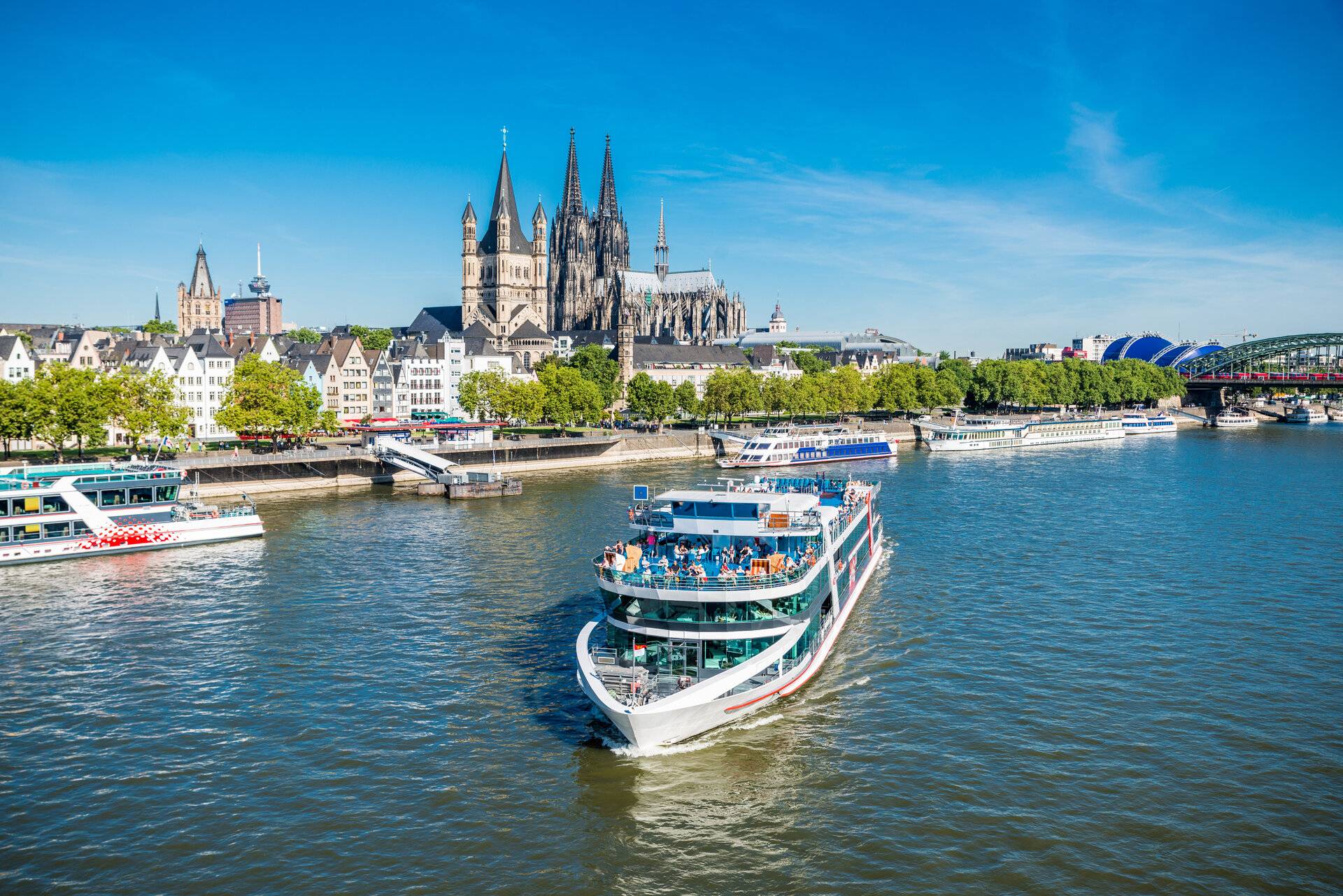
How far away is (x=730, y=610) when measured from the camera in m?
30.3

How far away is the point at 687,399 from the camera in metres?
148

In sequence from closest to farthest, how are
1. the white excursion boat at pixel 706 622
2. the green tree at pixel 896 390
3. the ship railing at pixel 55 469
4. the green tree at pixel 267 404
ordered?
the white excursion boat at pixel 706 622, the ship railing at pixel 55 469, the green tree at pixel 267 404, the green tree at pixel 896 390

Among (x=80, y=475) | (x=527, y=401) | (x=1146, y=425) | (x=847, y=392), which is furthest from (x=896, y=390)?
(x=80, y=475)

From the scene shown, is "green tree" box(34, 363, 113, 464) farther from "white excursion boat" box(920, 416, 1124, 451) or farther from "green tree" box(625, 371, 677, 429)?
"white excursion boat" box(920, 416, 1124, 451)

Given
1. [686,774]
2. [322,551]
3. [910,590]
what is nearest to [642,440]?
[322,551]

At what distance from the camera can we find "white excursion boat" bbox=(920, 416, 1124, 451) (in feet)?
447

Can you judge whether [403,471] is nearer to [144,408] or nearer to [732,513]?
[144,408]

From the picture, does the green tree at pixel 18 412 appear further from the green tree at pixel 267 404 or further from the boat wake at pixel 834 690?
the boat wake at pixel 834 690

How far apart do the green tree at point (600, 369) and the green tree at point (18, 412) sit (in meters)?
86.5

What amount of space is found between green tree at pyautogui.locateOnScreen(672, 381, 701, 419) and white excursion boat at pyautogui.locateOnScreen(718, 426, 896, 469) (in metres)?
20.6

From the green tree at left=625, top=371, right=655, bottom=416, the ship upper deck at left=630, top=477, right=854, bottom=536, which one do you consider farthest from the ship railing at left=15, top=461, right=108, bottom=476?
the green tree at left=625, top=371, right=655, bottom=416

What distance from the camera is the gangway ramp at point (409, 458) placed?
89.0 metres

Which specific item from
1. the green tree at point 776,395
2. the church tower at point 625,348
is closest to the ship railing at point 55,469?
the green tree at point 776,395

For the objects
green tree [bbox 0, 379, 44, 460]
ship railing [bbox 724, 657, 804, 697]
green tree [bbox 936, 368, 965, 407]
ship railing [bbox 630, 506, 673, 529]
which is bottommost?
ship railing [bbox 724, 657, 804, 697]
